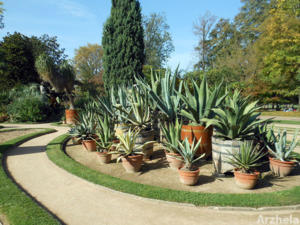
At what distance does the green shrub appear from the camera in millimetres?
16672

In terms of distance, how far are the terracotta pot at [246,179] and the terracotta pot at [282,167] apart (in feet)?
3.37

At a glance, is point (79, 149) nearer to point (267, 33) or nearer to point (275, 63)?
point (275, 63)

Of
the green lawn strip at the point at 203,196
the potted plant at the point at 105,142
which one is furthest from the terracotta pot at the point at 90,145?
the green lawn strip at the point at 203,196

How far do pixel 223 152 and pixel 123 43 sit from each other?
12383 mm

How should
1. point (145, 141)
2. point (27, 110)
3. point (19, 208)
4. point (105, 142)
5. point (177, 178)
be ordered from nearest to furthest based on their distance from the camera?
1. point (19, 208)
2. point (177, 178)
3. point (145, 141)
4. point (105, 142)
5. point (27, 110)

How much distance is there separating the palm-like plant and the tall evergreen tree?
5.85 metres

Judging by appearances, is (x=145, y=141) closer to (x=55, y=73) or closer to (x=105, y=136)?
(x=105, y=136)

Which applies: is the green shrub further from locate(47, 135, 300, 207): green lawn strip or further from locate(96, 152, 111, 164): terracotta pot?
locate(47, 135, 300, 207): green lawn strip

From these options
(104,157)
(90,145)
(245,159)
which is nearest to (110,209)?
(104,157)

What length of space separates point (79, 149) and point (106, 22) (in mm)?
11122

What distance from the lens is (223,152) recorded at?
4512 mm

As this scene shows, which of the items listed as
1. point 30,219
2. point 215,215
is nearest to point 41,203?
point 30,219

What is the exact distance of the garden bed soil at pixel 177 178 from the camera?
4074 mm

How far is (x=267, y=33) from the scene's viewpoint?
88.7 feet
